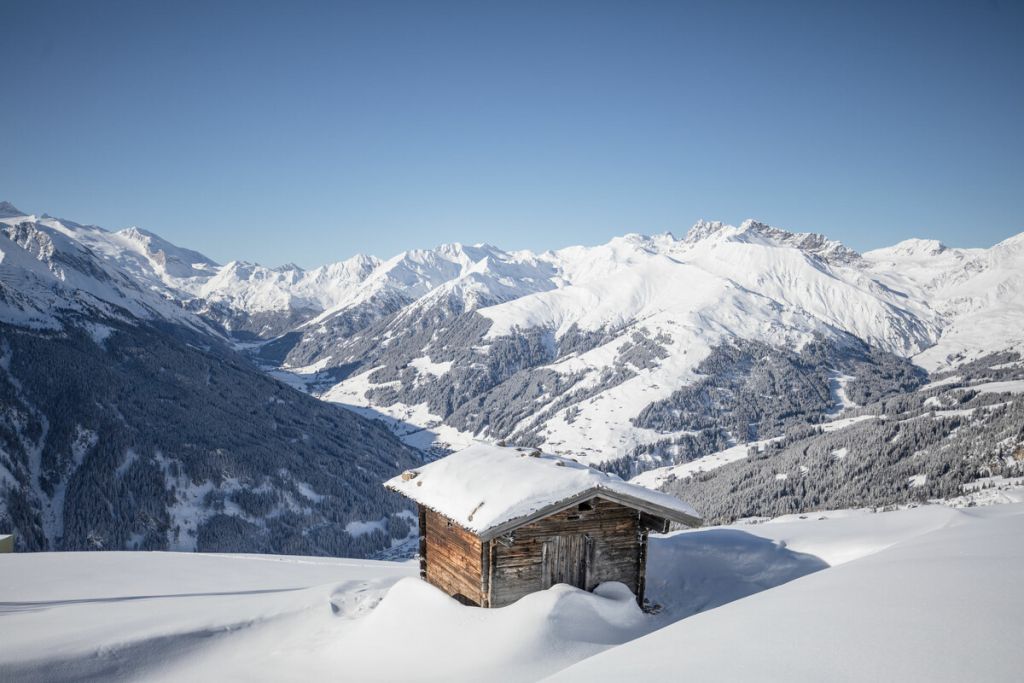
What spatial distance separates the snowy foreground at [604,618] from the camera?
6590 millimetres

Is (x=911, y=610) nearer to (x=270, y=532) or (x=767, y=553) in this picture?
(x=767, y=553)

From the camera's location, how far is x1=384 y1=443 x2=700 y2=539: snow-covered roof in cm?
1358

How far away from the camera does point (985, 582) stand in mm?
8062

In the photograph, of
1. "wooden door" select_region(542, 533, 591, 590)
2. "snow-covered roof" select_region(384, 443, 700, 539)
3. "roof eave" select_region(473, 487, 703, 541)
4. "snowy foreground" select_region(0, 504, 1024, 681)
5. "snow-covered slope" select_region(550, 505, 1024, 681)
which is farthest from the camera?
"wooden door" select_region(542, 533, 591, 590)

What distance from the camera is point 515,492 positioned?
14.1 metres

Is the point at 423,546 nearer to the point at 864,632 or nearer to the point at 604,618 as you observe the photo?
the point at 604,618

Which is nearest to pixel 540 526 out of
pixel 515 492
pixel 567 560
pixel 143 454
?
pixel 515 492

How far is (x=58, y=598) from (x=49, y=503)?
84976mm

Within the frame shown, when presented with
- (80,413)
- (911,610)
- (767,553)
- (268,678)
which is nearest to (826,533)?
(767,553)

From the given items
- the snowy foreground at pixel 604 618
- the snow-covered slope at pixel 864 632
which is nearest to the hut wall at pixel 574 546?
the snowy foreground at pixel 604 618

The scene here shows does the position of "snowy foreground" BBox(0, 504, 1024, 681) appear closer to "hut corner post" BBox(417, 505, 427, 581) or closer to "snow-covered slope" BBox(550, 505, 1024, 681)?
"snow-covered slope" BBox(550, 505, 1024, 681)

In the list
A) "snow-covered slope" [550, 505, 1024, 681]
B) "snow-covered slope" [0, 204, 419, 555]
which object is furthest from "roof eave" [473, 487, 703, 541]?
"snow-covered slope" [0, 204, 419, 555]

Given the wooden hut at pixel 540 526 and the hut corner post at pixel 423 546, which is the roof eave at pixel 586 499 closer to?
the wooden hut at pixel 540 526

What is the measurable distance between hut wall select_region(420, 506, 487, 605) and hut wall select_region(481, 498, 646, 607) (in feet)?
1.75
